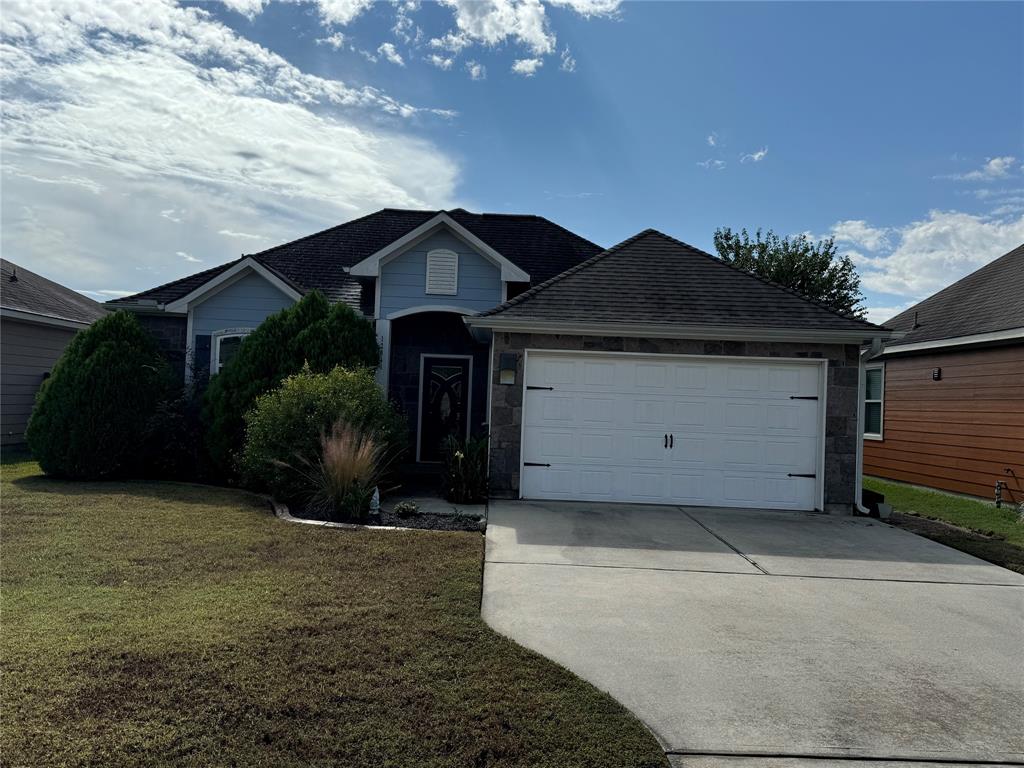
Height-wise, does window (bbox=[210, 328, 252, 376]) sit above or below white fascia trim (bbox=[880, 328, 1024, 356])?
below

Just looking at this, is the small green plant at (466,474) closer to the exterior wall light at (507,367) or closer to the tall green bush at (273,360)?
the exterior wall light at (507,367)

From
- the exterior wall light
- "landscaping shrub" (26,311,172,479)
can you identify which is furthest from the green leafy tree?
"landscaping shrub" (26,311,172,479)

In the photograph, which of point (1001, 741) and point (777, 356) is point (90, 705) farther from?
point (777, 356)

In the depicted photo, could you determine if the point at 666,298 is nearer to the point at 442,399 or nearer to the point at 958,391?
the point at 442,399

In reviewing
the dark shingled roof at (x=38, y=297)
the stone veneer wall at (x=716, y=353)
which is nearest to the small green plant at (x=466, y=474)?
the stone veneer wall at (x=716, y=353)

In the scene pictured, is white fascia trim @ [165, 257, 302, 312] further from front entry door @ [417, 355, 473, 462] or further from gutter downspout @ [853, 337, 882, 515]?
gutter downspout @ [853, 337, 882, 515]

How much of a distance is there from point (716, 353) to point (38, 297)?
16.2 m

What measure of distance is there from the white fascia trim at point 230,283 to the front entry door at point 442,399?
126 inches

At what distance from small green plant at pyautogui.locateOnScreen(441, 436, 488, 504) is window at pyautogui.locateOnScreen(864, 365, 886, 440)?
9.70 m

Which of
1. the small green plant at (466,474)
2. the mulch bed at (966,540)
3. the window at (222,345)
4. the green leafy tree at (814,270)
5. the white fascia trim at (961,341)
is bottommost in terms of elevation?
the mulch bed at (966,540)

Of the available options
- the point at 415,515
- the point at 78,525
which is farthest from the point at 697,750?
the point at 78,525

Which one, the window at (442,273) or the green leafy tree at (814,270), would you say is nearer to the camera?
the window at (442,273)

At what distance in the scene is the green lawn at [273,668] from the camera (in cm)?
299

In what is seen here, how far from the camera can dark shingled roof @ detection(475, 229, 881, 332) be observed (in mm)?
9922
